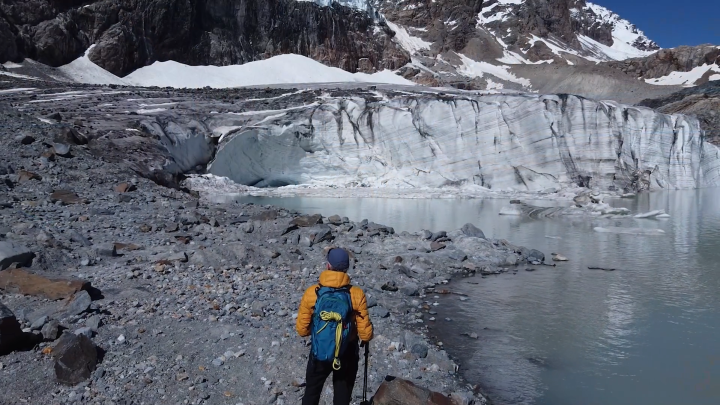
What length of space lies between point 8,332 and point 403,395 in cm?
233

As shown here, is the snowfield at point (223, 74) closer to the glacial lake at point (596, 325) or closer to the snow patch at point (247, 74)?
the snow patch at point (247, 74)

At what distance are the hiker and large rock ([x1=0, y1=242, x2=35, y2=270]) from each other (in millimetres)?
3315

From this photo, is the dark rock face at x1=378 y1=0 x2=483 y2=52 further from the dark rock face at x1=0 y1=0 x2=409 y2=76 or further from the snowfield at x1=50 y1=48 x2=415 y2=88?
the snowfield at x1=50 y1=48 x2=415 y2=88

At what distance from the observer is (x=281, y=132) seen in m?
18.5

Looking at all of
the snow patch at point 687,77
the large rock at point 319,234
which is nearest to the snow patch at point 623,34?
the snow patch at point 687,77

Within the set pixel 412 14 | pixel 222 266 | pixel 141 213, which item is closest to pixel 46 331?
pixel 222 266

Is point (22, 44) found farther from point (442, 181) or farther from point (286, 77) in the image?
point (442, 181)

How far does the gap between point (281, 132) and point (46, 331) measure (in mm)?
15212

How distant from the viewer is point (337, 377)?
9.05 feet

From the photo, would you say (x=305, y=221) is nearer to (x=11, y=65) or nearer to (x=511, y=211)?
(x=511, y=211)

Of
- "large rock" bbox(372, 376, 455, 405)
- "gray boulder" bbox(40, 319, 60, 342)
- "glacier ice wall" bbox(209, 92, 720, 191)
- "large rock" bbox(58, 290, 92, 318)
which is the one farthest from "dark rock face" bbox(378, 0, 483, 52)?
"large rock" bbox(372, 376, 455, 405)

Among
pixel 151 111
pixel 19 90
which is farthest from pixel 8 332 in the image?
pixel 19 90

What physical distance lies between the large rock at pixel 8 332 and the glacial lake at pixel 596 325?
2.84 metres

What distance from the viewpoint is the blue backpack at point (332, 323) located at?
2.59 meters
